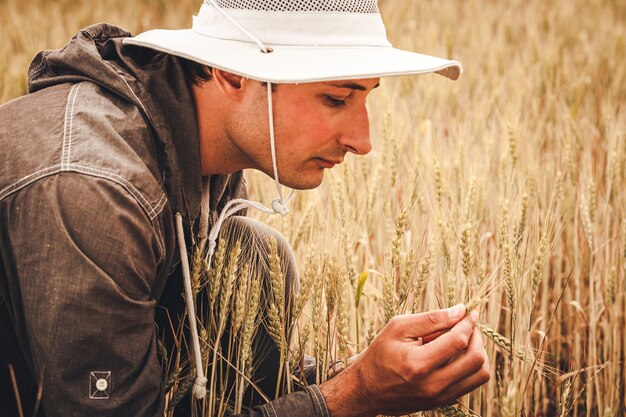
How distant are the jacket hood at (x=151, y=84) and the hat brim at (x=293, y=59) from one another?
0.07 metres

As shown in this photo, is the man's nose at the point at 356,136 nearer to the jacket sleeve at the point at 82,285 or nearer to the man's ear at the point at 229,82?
the man's ear at the point at 229,82

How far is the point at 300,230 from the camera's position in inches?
81.4

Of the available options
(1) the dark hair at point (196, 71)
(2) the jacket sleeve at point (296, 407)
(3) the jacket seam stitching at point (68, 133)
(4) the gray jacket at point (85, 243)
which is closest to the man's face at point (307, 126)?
(1) the dark hair at point (196, 71)

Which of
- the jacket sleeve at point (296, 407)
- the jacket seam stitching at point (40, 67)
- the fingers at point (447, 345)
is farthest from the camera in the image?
the jacket seam stitching at point (40, 67)

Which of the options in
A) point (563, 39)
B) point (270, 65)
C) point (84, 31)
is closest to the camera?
point (270, 65)

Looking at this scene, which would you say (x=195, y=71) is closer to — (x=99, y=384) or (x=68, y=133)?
(x=68, y=133)

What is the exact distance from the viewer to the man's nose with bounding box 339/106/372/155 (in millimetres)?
1598

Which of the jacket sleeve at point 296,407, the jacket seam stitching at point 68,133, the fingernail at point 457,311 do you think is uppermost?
the jacket seam stitching at point 68,133

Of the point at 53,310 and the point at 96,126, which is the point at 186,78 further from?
the point at 53,310

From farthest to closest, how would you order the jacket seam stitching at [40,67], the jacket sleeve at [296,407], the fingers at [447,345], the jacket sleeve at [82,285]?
1. the jacket seam stitching at [40,67]
2. the jacket sleeve at [296,407]
3. the fingers at [447,345]
4. the jacket sleeve at [82,285]

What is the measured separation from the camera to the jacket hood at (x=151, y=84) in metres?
1.52

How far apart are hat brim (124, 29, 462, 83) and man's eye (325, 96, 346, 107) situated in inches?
4.0

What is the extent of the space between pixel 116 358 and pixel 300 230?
87 cm

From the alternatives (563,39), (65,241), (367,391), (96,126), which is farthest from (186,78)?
(563,39)
